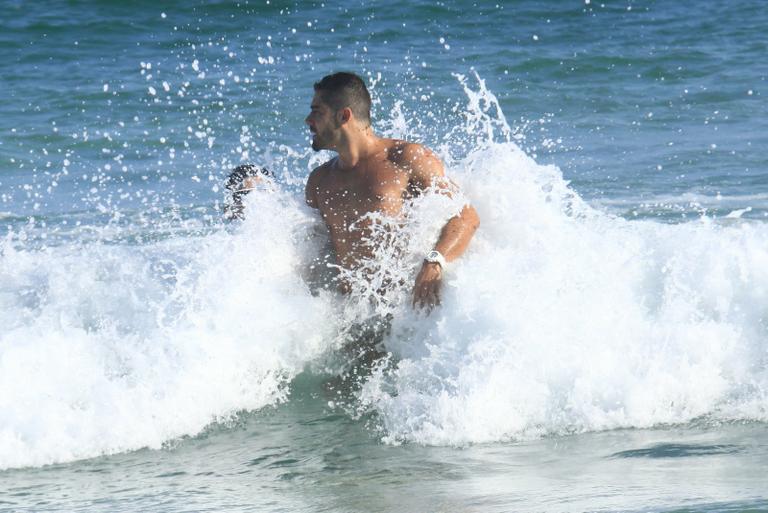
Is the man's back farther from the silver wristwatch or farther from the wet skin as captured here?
the silver wristwatch

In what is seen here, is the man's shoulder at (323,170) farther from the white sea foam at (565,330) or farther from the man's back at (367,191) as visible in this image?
the white sea foam at (565,330)

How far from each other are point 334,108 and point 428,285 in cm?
89

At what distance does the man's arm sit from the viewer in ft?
17.4

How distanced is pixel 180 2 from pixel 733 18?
753 cm

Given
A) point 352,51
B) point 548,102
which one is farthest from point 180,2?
point 548,102

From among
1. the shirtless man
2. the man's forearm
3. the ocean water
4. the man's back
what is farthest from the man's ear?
the man's forearm

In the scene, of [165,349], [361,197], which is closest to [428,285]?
[361,197]

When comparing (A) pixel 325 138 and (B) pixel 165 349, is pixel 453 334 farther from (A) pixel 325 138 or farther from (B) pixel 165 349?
(B) pixel 165 349

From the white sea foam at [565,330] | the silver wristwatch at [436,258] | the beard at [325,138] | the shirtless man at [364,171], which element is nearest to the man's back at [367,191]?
the shirtless man at [364,171]

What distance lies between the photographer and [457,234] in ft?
17.6

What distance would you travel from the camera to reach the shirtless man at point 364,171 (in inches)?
212

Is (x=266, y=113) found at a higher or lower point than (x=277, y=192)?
higher

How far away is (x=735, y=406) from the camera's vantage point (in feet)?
16.0

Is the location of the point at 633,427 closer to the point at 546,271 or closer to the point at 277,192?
the point at 546,271
